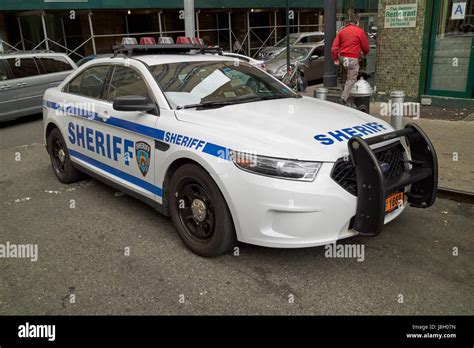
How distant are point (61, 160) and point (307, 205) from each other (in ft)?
12.9

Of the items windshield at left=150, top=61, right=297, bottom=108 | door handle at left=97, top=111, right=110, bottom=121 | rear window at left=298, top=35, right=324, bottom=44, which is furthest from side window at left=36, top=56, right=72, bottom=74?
rear window at left=298, top=35, right=324, bottom=44

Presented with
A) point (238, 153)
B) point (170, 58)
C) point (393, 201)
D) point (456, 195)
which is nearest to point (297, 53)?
point (456, 195)

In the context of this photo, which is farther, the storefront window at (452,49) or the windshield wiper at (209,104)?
the storefront window at (452,49)

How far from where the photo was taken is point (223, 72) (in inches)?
180

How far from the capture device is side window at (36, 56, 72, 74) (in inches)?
424

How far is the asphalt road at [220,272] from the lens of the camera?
10.3 ft

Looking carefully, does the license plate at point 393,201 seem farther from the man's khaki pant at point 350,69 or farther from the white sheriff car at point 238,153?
the man's khaki pant at point 350,69

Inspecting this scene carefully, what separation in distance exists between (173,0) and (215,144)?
652 inches

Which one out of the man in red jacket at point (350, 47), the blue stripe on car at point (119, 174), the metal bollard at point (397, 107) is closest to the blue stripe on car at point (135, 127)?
the blue stripe on car at point (119, 174)

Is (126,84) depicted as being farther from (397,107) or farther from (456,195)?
(456,195)

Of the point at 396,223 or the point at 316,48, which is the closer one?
the point at 396,223

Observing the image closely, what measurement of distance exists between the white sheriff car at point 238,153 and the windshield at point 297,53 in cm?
990
